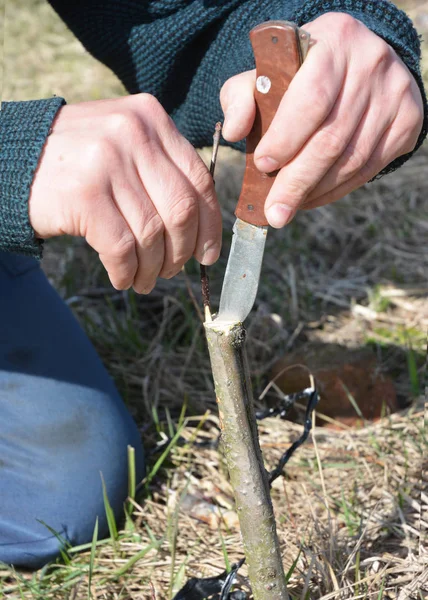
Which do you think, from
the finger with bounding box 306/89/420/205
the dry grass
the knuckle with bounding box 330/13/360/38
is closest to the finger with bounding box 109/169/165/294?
the finger with bounding box 306/89/420/205

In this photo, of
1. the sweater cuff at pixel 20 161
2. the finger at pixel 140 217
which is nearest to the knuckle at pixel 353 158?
the finger at pixel 140 217

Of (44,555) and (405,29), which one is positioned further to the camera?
(44,555)

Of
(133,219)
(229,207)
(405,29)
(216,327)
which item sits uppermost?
(405,29)

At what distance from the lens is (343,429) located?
2.02 metres

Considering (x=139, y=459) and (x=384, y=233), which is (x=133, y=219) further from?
(x=384, y=233)

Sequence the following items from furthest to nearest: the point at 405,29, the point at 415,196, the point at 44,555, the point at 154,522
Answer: the point at 415,196 → the point at 154,522 → the point at 44,555 → the point at 405,29

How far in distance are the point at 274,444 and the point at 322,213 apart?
149cm

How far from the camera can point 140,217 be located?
1.11 m

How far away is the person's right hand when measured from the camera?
108cm

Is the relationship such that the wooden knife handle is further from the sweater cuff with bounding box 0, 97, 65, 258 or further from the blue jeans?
the blue jeans

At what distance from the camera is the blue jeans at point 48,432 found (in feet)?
5.47

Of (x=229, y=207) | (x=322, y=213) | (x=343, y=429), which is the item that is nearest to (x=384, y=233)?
(x=322, y=213)

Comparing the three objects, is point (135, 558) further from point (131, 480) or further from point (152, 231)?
point (152, 231)

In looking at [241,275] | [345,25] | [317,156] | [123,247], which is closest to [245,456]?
[241,275]
